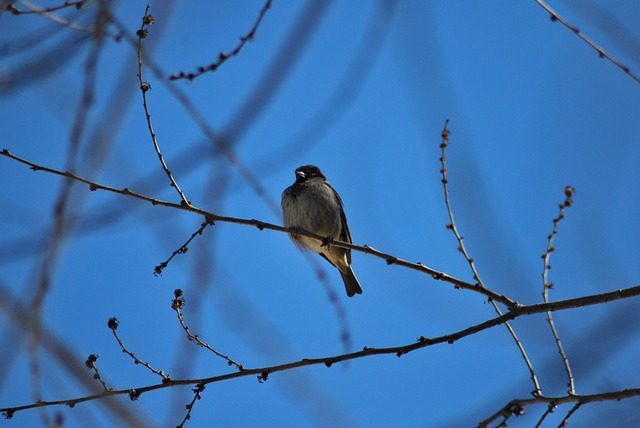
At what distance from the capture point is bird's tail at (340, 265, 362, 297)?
7.56m

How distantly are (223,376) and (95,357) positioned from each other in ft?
2.06

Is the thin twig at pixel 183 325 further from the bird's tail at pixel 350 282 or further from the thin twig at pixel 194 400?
the bird's tail at pixel 350 282

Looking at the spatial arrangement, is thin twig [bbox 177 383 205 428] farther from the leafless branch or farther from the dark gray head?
the dark gray head

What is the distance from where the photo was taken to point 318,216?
23.0ft

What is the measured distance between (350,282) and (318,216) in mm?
1029

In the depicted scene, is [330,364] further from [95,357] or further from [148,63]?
[148,63]

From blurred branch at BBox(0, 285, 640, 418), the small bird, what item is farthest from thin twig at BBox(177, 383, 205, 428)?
the small bird

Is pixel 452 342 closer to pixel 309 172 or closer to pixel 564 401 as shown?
pixel 564 401

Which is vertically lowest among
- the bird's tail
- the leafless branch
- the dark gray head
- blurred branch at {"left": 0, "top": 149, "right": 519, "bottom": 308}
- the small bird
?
the leafless branch

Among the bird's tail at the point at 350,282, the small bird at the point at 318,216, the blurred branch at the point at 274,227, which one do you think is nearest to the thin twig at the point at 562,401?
the blurred branch at the point at 274,227

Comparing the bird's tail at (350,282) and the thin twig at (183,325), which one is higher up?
the bird's tail at (350,282)

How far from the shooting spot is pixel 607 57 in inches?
99.7

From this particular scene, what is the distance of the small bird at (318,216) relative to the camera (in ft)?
22.9

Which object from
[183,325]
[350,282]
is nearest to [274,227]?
[183,325]
